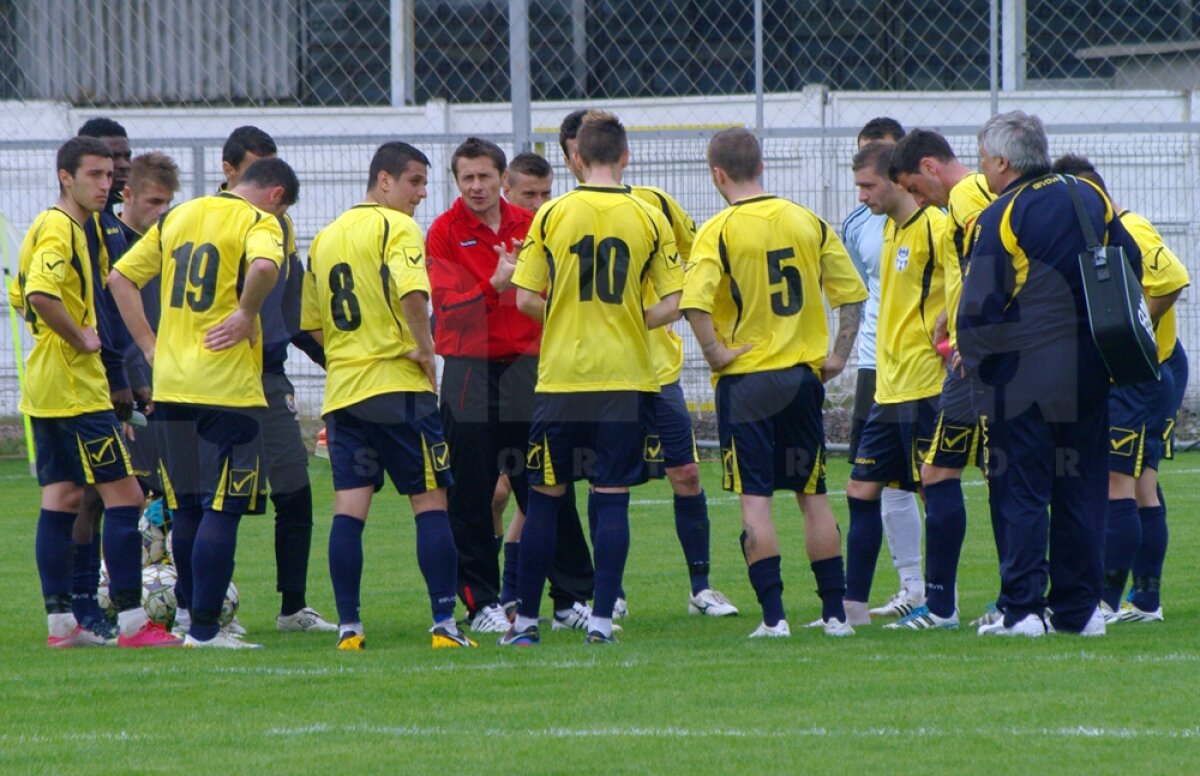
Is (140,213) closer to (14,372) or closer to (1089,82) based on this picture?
(14,372)

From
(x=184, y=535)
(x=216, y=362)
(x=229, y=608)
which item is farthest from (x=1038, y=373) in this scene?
(x=184, y=535)

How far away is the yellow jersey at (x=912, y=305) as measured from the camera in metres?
7.03

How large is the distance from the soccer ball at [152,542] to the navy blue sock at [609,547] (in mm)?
2325

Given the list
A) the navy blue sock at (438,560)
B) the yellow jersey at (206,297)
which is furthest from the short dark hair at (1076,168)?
the yellow jersey at (206,297)

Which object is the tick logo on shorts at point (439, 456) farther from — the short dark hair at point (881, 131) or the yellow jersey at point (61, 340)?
the short dark hair at point (881, 131)

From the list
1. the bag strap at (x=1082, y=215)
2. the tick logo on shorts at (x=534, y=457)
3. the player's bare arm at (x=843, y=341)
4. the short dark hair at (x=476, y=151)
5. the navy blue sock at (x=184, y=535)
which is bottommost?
the navy blue sock at (x=184, y=535)

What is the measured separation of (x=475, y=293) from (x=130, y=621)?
1961 millimetres

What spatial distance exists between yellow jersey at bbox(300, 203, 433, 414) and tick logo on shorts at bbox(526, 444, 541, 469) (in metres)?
0.46

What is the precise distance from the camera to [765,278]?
22.3 feet

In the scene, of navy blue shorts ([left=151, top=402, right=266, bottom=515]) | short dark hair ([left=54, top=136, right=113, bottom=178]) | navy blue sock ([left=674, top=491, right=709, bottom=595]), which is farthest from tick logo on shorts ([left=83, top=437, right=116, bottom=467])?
navy blue sock ([left=674, top=491, right=709, bottom=595])

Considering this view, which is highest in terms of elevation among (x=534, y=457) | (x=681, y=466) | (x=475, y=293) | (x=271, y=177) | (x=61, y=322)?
(x=271, y=177)

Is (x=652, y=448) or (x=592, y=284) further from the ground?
(x=592, y=284)

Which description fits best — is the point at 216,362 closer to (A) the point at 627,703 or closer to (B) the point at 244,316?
(B) the point at 244,316

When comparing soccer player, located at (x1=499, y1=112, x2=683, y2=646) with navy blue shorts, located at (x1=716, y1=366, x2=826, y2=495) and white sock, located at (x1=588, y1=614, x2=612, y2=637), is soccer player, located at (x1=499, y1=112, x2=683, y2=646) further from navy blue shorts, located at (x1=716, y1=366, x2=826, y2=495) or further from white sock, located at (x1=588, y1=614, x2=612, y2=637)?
navy blue shorts, located at (x1=716, y1=366, x2=826, y2=495)
